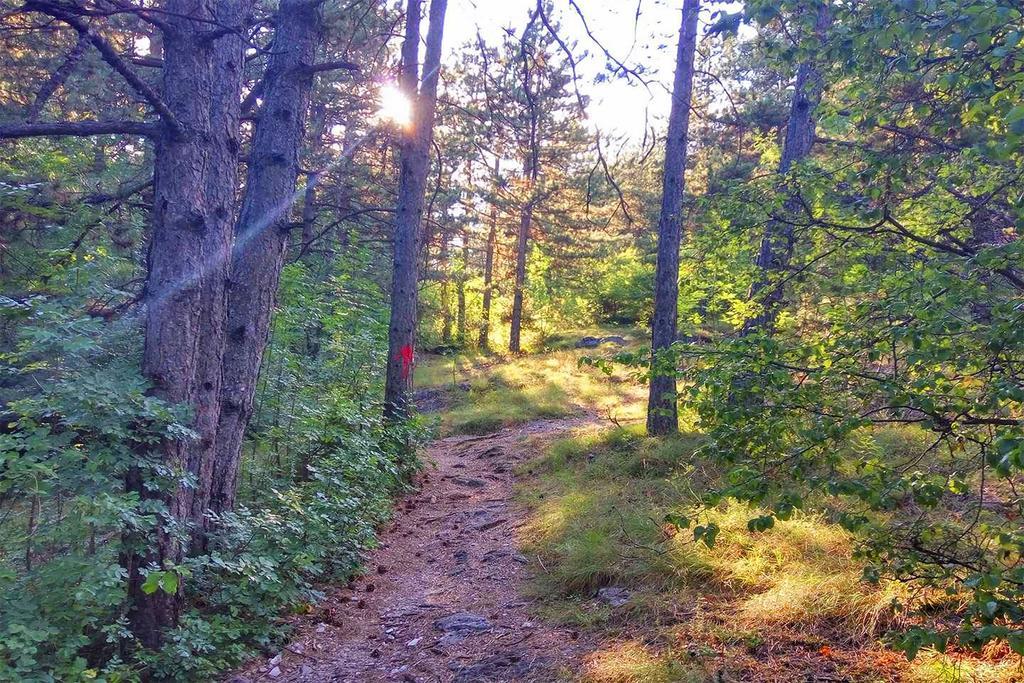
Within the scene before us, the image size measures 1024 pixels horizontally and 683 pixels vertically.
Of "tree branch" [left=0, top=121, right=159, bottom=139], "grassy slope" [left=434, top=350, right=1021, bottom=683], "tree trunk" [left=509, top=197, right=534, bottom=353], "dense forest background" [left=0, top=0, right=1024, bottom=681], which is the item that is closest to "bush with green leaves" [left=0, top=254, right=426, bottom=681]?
"dense forest background" [left=0, top=0, right=1024, bottom=681]

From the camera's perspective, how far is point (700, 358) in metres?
3.99

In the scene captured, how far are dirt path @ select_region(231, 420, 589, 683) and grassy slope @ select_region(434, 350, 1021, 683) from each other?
0.94ft

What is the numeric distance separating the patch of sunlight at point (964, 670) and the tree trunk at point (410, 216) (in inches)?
273

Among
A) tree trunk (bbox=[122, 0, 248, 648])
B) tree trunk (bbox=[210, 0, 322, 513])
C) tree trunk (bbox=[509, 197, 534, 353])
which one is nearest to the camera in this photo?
tree trunk (bbox=[122, 0, 248, 648])

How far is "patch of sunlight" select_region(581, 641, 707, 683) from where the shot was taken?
3.67 metres

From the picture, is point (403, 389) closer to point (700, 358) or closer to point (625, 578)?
point (625, 578)

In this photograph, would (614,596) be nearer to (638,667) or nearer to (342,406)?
(638,667)

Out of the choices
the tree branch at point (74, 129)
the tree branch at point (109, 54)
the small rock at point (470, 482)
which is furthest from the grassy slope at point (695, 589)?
the tree branch at point (74, 129)

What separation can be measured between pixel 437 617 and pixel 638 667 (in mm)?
1988

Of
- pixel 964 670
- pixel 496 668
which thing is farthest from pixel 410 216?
pixel 964 670

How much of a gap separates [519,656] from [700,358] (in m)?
2.33

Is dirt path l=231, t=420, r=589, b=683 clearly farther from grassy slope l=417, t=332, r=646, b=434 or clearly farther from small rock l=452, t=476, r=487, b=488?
grassy slope l=417, t=332, r=646, b=434

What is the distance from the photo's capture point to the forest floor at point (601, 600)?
3.80 metres

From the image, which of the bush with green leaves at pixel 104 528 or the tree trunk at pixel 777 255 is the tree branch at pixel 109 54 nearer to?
the bush with green leaves at pixel 104 528
